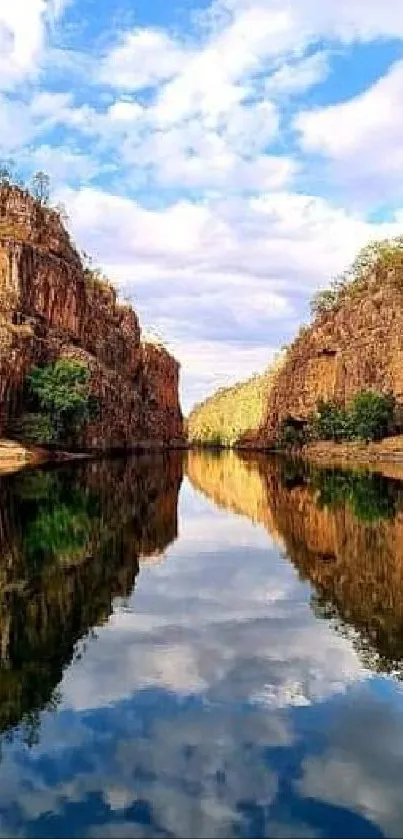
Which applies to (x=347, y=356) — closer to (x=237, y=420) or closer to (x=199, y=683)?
(x=237, y=420)

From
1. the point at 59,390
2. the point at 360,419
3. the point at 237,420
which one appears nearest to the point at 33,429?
the point at 59,390

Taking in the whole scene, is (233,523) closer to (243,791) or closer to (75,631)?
(75,631)

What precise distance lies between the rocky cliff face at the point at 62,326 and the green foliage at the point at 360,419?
25798mm

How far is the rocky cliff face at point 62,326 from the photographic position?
271 feet

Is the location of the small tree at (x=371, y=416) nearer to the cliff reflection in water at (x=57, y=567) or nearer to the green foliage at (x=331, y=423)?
the green foliage at (x=331, y=423)

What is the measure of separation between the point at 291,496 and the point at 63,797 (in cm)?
3490

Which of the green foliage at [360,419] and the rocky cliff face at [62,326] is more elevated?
the rocky cliff face at [62,326]

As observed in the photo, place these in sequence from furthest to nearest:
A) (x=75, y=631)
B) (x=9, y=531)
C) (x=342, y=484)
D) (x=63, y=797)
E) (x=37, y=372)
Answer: (x=37, y=372) → (x=342, y=484) → (x=9, y=531) → (x=75, y=631) → (x=63, y=797)

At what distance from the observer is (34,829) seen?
7902mm

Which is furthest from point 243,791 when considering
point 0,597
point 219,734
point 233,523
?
point 233,523

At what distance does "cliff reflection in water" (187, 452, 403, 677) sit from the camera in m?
16.0

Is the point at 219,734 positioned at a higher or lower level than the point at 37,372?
lower

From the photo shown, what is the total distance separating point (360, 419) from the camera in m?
104

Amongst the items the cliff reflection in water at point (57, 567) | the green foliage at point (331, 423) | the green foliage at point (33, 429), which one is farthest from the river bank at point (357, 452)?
the cliff reflection in water at point (57, 567)
